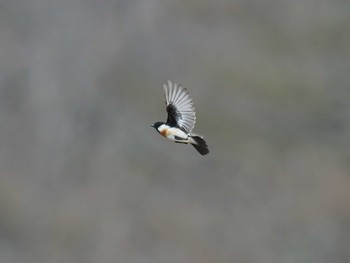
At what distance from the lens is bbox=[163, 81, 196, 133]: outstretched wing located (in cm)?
118

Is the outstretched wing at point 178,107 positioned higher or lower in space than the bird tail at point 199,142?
higher

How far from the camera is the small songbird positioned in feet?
3.86

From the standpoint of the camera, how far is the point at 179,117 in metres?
1.19

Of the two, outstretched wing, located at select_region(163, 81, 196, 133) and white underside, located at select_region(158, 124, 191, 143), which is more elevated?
outstretched wing, located at select_region(163, 81, 196, 133)

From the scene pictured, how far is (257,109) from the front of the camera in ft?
6.64

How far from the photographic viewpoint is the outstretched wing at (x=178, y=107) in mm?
1183

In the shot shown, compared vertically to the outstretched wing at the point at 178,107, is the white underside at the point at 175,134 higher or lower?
lower

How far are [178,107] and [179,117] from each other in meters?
0.02

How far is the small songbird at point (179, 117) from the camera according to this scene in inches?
46.3

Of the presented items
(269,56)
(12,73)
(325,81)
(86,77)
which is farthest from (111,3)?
(325,81)

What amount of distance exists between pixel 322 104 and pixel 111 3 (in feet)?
2.35

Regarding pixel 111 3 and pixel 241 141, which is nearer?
pixel 241 141

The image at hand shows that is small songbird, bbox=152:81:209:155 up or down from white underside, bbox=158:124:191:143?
up

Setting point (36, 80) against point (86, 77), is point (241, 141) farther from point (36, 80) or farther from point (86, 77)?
point (36, 80)
